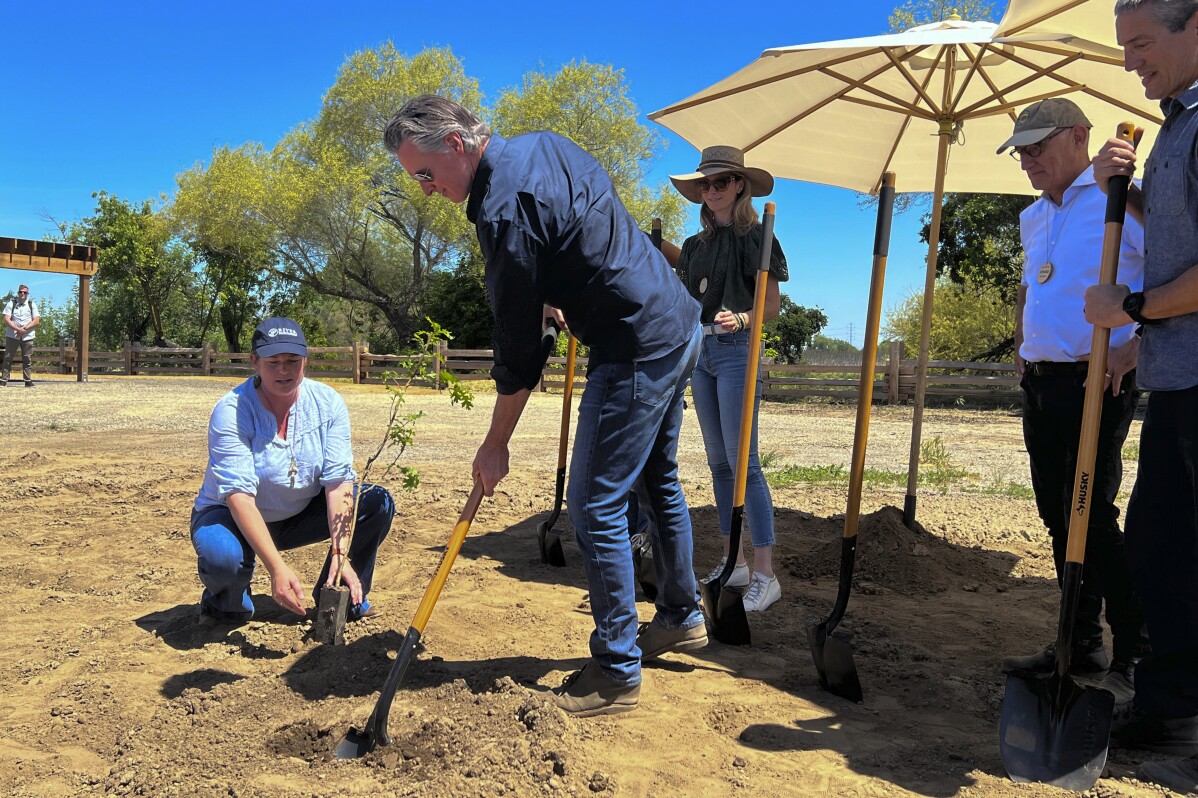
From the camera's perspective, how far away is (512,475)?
7562mm

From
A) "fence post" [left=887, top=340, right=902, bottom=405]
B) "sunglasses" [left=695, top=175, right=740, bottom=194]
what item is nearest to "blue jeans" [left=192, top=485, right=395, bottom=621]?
"sunglasses" [left=695, top=175, right=740, bottom=194]

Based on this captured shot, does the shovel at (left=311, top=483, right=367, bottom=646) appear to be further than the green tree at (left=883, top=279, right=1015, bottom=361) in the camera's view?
No

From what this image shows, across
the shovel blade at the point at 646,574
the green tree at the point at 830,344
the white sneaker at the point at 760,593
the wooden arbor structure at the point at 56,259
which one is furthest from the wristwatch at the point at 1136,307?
the green tree at the point at 830,344

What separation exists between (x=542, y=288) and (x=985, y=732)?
6.41 feet

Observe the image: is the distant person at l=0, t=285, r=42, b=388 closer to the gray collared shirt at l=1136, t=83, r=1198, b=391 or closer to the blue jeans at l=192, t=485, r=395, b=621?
the blue jeans at l=192, t=485, r=395, b=621

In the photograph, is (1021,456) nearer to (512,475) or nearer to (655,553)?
(512,475)

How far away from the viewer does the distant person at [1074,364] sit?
313 cm

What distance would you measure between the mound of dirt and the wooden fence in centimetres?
856

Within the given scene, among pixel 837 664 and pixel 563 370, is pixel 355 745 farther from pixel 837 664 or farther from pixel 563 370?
pixel 563 370

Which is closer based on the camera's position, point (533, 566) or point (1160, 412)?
point (1160, 412)

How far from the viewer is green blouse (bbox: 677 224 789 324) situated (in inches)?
165

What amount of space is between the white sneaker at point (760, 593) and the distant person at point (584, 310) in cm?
130

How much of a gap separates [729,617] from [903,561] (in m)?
1.69

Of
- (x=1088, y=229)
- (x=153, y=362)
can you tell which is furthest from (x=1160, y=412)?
(x=153, y=362)
